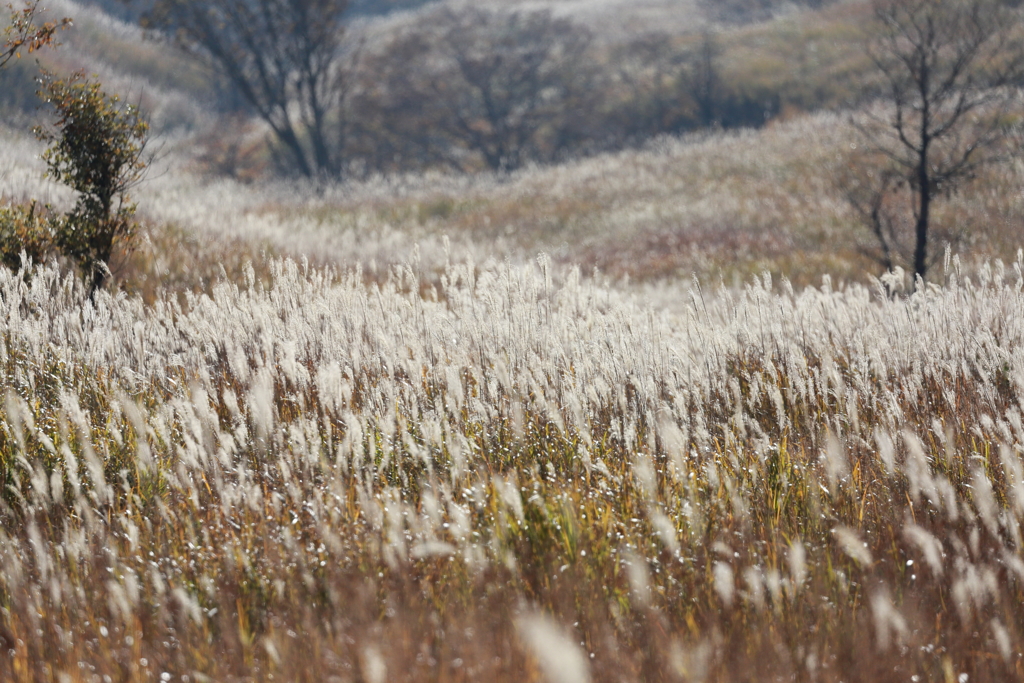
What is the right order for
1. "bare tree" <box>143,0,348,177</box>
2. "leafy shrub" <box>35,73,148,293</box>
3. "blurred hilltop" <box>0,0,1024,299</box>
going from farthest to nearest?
1. "bare tree" <box>143,0,348,177</box>
2. "blurred hilltop" <box>0,0,1024,299</box>
3. "leafy shrub" <box>35,73,148,293</box>

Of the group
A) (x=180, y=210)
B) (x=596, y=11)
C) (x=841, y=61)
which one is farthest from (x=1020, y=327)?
(x=596, y=11)

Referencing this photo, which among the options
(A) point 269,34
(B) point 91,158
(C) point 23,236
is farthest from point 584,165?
(C) point 23,236

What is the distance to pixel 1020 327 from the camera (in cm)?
404

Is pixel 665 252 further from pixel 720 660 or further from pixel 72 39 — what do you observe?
pixel 72 39

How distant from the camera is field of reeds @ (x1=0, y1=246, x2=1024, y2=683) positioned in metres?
1.85

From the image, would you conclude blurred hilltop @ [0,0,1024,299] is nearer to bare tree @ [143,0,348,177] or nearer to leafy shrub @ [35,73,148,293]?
leafy shrub @ [35,73,148,293]

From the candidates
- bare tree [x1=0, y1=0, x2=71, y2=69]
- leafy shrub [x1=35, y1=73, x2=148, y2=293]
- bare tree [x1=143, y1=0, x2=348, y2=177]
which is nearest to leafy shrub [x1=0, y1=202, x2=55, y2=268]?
leafy shrub [x1=35, y1=73, x2=148, y2=293]

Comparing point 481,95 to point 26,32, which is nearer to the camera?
point 26,32

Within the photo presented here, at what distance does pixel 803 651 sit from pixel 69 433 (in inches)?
117

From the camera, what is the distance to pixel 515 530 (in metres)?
2.34

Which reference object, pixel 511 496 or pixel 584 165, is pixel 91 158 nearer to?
pixel 511 496

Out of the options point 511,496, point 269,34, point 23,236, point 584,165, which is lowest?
point 584,165

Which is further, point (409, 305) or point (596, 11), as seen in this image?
point (596, 11)

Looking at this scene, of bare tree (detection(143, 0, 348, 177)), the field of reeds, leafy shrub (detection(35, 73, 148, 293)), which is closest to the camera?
the field of reeds
